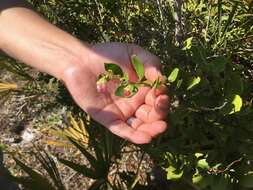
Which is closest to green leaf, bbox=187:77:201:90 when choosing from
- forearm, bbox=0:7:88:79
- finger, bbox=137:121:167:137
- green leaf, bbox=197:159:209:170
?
finger, bbox=137:121:167:137

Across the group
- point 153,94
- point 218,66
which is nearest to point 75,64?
point 153,94

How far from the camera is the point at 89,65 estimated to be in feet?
4.97

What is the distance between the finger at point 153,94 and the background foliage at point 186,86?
1.4 inches

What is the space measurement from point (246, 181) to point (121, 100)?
0.39 meters

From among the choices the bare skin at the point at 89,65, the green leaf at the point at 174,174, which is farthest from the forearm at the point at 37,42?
the green leaf at the point at 174,174

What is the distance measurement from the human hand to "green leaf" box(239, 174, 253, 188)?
29 centimetres

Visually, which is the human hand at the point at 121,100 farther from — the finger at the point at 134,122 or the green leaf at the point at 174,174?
the green leaf at the point at 174,174

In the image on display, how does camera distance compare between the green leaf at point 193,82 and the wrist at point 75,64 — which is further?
the wrist at point 75,64

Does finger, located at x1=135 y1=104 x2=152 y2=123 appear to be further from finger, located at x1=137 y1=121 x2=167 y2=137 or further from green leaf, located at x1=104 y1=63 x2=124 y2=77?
green leaf, located at x1=104 y1=63 x2=124 y2=77

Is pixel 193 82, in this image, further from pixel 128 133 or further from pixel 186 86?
pixel 128 133

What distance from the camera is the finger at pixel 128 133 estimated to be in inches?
52.4

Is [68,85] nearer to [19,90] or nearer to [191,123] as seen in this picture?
[191,123]

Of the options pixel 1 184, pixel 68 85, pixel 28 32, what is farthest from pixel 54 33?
pixel 1 184

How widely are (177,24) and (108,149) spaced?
0.45m
